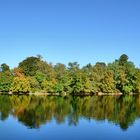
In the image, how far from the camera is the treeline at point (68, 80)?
85.4m

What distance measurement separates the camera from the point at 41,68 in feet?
329

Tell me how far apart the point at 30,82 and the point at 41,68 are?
1478 centimetres

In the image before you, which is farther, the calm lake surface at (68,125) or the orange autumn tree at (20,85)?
the orange autumn tree at (20,85)

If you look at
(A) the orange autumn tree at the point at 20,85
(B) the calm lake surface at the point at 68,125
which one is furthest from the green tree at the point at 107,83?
(B) the calm lake surface at the point at 68,125

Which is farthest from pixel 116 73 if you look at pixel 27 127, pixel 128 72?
pixel 27 127

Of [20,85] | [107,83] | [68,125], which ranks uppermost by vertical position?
[107,83]

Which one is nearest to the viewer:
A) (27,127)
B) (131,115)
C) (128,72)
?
(27,127)

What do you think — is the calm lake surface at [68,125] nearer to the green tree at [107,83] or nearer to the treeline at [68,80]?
the treeline at [68,80]

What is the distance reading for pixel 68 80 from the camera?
8762 centimetres

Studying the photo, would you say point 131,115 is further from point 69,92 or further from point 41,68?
point 41,68

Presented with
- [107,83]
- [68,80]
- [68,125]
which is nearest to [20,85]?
[68,80]

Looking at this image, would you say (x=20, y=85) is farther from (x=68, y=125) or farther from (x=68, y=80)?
(x=68, y=125)

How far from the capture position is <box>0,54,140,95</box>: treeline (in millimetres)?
85438

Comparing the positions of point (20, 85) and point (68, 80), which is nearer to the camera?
point (20, 85)
